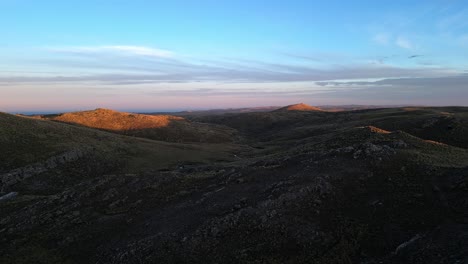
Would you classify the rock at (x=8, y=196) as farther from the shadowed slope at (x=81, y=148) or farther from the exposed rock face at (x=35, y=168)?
the shadowed slope at (x=81, y=148)

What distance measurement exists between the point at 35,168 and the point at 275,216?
42.4 meters

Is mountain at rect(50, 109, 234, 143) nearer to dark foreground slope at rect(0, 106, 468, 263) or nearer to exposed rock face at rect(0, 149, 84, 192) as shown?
exposed rock face at rect(0, 149, 84, 192)

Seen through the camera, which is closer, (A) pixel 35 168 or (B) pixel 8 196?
(B) pixel 8 196

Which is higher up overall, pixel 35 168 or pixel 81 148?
pixel 81 148

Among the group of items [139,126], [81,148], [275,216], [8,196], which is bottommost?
[8,196]

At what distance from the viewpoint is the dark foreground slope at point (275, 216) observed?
61.5 ft

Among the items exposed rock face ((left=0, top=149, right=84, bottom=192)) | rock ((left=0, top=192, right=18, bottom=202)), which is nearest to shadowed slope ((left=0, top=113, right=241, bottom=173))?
exposed rock face ((left=0, top=149, right=84, bottom=192))

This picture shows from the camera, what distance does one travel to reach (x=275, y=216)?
22.2m

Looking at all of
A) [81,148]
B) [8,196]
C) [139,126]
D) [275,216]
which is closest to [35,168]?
[8,196]

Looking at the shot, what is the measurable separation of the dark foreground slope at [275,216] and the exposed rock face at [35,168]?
13.5 meters

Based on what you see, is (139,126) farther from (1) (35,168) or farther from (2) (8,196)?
(2) (8,196)

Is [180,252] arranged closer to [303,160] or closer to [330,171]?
[330,171]

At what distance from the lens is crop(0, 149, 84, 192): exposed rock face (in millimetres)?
45812

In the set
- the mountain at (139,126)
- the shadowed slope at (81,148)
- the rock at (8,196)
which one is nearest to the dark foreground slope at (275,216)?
the rock at (8,196)
